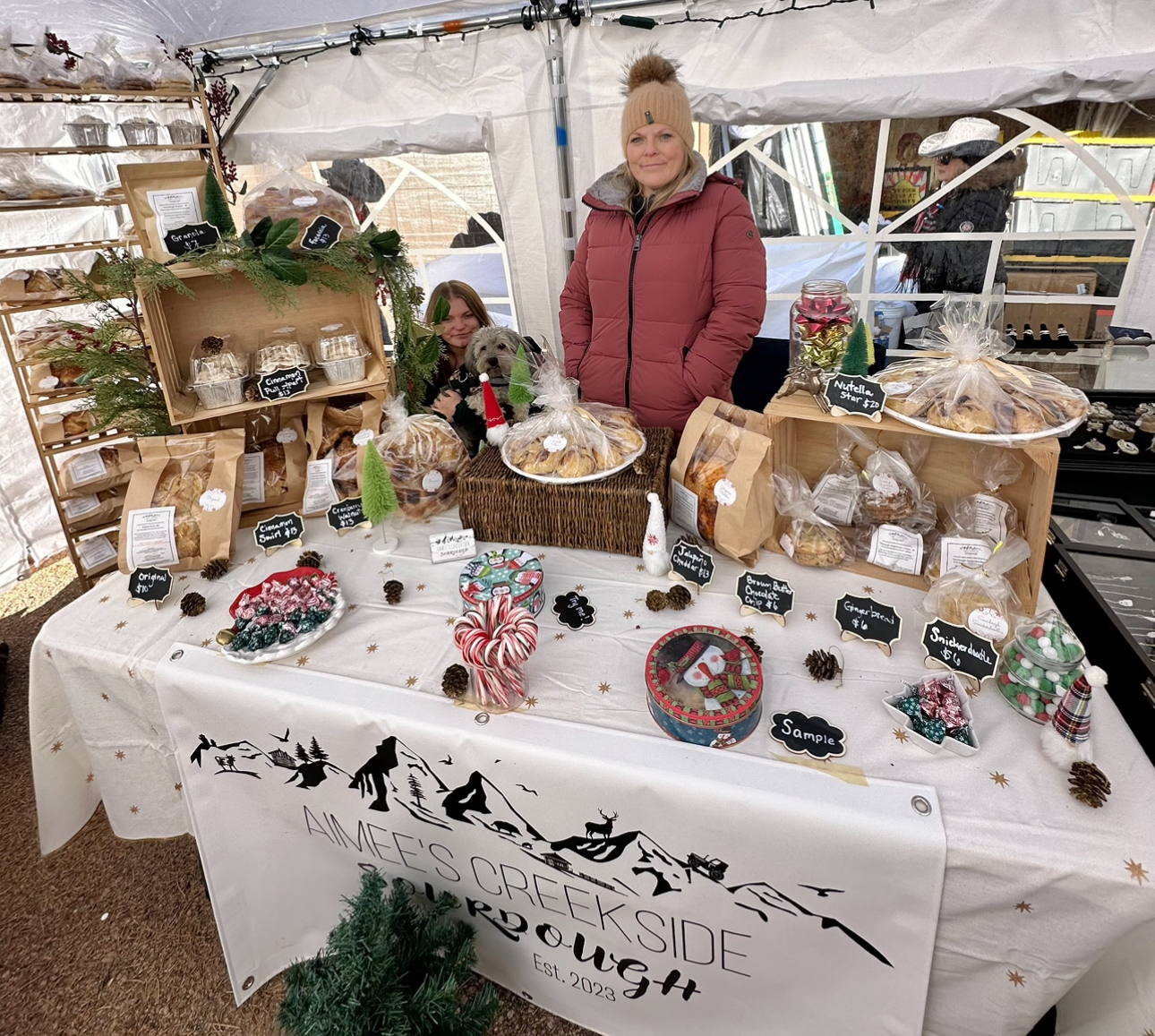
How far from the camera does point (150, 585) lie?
1.67m

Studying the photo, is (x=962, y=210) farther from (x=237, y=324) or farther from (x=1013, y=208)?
(x=237, y=324)

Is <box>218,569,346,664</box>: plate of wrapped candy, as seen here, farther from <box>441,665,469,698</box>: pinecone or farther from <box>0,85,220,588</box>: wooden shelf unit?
<box>0,85,220,588</box>: wooden shelf unit

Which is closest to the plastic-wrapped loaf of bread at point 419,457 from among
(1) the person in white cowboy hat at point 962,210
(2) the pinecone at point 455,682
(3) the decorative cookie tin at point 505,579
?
(3) the decorative cookie tin at point 505,579

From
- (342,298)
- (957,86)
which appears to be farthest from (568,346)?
(957,86)

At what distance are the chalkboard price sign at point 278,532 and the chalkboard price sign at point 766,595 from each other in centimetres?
124

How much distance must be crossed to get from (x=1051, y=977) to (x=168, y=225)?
2.56 meters

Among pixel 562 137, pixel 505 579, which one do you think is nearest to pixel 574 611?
pixel 505 579

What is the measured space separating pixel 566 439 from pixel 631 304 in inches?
37.2

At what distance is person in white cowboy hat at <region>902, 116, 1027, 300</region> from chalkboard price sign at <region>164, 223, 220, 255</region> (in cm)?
372

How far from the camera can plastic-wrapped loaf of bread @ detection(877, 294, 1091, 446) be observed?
1297 millimetres

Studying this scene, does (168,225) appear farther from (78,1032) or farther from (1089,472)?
(1089,472)

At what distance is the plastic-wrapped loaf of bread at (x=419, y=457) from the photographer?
73.6 inches

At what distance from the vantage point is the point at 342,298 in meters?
2.15

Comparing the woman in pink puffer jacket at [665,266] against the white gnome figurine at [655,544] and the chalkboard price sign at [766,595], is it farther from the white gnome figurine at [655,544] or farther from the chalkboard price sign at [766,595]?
the chalkboard price sign at [766,595]
